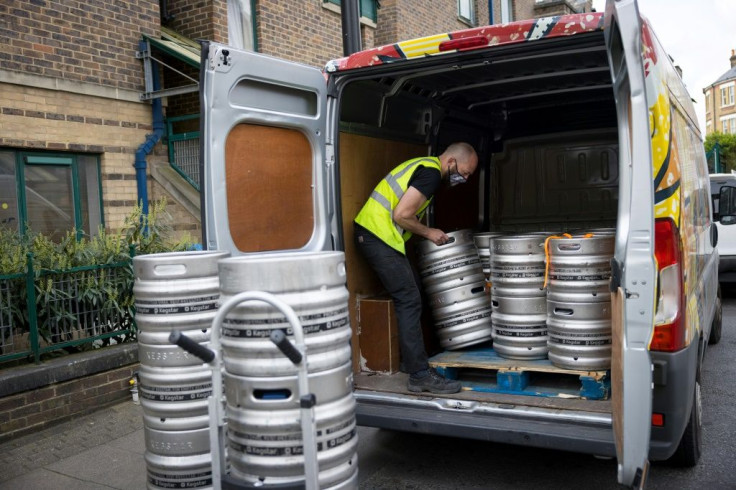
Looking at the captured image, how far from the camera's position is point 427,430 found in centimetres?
387

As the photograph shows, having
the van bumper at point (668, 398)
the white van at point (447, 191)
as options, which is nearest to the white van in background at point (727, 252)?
the white van at point (447, 191)

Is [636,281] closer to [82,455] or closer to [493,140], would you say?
[82,455]

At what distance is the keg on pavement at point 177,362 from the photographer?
322cm

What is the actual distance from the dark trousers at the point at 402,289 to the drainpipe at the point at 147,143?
16.0 feet

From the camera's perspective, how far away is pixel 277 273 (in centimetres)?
271

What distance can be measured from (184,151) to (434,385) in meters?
5.99

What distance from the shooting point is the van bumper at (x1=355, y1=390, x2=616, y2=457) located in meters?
3.49

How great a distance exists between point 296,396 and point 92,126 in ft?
21.3

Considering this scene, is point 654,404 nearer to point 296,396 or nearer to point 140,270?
point 296,396

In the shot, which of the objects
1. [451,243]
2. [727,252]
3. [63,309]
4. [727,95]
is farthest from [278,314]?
[727,95]

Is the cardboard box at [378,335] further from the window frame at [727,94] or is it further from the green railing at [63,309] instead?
the window frame at [727,94]

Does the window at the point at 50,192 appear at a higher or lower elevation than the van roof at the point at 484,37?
lower

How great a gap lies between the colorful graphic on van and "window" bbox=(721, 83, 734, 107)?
62.9 metres

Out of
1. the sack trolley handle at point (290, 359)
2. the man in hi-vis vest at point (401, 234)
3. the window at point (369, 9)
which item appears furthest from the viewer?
the window at point (369, 9)
